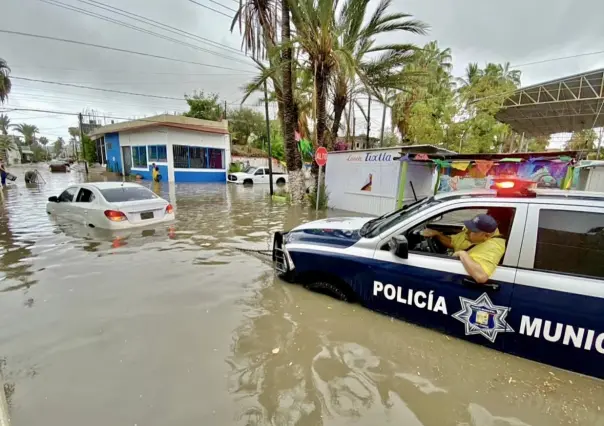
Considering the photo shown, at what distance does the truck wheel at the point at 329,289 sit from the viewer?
3600 millimetres

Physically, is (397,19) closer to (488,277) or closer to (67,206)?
(488,277)

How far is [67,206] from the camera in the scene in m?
8.16

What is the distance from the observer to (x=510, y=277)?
2537 millimetres

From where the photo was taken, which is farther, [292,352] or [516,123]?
[516,123]

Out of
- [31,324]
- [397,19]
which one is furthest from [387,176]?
[31,324]

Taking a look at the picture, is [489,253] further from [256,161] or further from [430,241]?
[256,161]

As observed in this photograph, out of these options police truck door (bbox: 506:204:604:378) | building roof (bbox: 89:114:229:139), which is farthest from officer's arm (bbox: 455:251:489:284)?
building roof (bbox: 89:114:229:139)

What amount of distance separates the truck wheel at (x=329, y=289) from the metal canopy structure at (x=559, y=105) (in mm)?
18081

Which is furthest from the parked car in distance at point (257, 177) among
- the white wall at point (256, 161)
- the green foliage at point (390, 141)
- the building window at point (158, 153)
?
the green foliage at point (390, 141)

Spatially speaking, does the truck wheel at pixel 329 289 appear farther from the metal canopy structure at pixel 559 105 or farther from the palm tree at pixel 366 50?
the metal canopy structure at pixel 559 105

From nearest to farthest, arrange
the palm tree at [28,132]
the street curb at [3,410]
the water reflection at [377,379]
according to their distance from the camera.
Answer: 1. the street curb at [3,410]
2. the water reflection at [377,379]
3. the palm tree at [28,132]

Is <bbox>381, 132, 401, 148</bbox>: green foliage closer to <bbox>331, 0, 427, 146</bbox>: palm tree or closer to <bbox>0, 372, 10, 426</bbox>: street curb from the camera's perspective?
<bbox>331, 0, 427, 146</bbox>: palm tree

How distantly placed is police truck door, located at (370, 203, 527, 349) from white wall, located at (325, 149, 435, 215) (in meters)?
7.30

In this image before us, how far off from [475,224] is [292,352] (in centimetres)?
217
